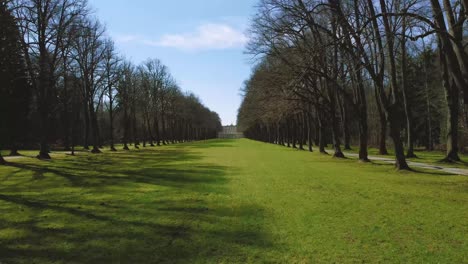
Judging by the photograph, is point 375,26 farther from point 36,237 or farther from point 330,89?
point 36,237

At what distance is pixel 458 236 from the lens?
25.0 ft

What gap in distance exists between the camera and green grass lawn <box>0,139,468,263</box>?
661cm

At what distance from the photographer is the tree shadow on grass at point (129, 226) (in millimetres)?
6664

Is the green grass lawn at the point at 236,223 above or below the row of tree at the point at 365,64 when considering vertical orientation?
below

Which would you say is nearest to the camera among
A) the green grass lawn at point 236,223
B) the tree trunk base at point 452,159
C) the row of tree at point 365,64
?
the green grass lawn at point 236,223

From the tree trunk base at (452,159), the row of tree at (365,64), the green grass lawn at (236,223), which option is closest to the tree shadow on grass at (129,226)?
the green grass lawn at (236,223)

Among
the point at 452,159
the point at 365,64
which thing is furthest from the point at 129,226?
the point at 452,159

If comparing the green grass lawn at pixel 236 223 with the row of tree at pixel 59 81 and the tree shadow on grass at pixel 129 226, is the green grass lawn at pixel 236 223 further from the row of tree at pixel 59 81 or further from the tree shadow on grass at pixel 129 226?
the row of tree at pixel 59 81

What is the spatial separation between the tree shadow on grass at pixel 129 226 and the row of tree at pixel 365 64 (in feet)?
30.0

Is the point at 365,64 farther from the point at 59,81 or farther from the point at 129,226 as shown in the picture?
the point at 59,81

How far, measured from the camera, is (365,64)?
20156 millimetres

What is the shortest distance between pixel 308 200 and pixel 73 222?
630 cm

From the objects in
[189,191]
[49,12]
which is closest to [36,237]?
[189,191]

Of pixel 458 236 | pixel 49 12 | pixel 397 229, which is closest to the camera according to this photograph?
pixel 458 236
